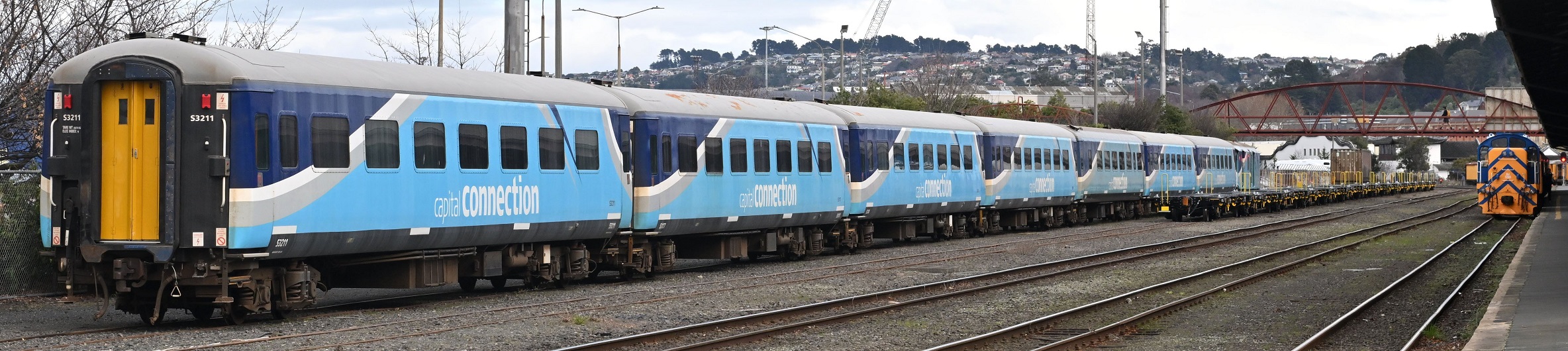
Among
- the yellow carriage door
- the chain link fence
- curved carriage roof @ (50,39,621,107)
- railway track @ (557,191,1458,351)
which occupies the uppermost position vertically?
curved carriage roof @ (50,39,621,107)

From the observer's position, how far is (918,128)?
93.2ft

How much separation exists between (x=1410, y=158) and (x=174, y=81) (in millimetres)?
149781

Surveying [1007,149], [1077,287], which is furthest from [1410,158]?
[1077,287]

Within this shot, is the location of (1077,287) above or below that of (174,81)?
below

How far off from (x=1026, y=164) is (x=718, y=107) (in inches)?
565

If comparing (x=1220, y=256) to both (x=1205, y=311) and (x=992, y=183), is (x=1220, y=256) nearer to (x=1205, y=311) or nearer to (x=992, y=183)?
(x=992, y=183)

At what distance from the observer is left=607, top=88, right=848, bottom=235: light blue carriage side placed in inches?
770

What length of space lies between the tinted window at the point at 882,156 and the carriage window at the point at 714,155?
572cm

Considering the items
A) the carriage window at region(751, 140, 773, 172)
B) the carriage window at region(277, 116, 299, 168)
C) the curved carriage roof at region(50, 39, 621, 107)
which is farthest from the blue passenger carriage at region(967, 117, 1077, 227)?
the carriage window at region(277, 116, 299, 168)

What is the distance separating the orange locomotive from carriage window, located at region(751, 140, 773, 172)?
2677cm

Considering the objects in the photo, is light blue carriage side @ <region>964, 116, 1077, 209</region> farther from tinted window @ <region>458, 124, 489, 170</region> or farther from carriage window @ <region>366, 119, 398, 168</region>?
carriage window @ <region>366, 119, 398, 168</region>

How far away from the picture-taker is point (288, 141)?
13.7 m

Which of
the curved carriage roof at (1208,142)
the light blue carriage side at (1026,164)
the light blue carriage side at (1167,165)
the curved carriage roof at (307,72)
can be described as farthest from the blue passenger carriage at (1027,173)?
the curved carriage roof at (307,72)

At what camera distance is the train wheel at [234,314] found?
1350 cm
